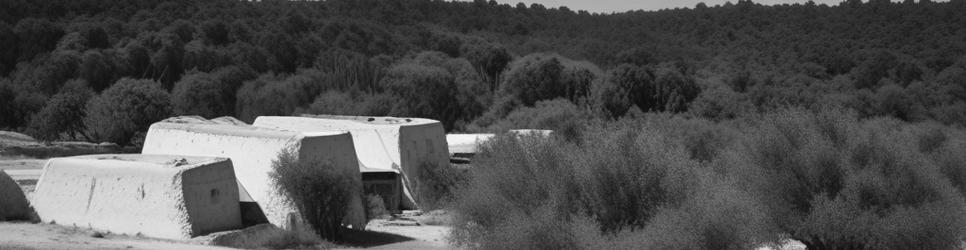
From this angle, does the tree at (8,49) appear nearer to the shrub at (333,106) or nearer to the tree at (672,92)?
the shrub at (333,106)

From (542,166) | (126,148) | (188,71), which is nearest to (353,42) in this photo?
(188,71)

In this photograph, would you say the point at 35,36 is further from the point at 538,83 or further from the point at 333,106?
the point at 538,83

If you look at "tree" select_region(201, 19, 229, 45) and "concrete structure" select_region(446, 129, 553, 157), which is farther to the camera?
"tree" select_region(201, 19, 229, 45)

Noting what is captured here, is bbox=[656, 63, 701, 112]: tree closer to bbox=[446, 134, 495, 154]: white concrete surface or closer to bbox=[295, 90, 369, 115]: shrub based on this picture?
bbox=[295, 90, 369, 115]: shrub

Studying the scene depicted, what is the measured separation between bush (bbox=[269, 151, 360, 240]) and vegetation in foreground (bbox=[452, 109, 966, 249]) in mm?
3910

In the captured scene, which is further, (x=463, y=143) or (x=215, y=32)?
(x=215, y=32)

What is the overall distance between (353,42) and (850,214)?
5985cm

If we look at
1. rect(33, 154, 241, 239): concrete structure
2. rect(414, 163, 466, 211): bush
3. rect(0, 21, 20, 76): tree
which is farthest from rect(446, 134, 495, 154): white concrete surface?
rect(0, 21, 20, 76): tree

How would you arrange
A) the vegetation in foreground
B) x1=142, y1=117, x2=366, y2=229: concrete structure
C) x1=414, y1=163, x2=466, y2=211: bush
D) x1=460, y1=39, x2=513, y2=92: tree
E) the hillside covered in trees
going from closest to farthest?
the vegetation in foreground, x1=142, y1=117, x2=366, y2=229: concrete structure, x1=414, y1=163, x2=466, y2=211: bush, the hillside covered in trees, x1=460, y1=39, x2=513, y2=92: tree

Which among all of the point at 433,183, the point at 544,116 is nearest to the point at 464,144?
the point at 433,183

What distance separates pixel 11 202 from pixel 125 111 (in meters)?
24.1

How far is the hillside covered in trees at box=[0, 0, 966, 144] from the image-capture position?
56281 mm

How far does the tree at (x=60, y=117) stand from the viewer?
49.3 meters

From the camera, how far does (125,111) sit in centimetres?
4838
